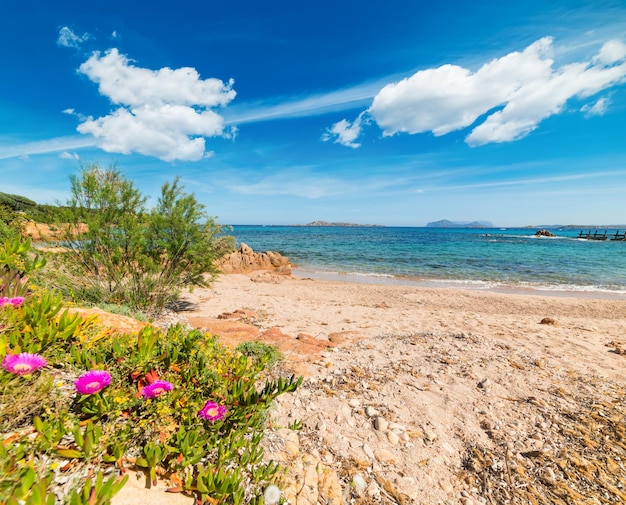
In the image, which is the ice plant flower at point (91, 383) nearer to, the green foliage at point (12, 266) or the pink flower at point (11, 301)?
the pink flower at point (11, 301)

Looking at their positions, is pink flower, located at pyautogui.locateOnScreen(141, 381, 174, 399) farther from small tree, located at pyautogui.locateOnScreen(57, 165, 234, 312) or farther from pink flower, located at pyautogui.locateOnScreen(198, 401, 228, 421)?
small tree, located at pyautogui.locateOnScreen(57, 165, 234, 312)

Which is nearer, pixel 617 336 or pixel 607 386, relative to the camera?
pixel 607 386

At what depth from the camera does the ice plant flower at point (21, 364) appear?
5.52 ft

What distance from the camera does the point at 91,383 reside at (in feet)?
5.80

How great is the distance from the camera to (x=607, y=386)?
4430mm

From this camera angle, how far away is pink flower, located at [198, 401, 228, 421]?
203cm

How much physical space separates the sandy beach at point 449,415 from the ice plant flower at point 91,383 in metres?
1.58

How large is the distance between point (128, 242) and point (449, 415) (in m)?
8.31

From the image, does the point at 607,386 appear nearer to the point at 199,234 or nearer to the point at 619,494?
the point at 619,494

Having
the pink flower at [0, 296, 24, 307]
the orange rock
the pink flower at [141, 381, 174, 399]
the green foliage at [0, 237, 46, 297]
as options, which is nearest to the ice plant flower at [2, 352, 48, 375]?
the pink flower at [141, 381, 174, 399]

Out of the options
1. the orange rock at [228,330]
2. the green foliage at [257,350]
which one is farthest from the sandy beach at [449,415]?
the green foliage at [257,350]

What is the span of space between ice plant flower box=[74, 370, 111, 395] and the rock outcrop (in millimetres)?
18783

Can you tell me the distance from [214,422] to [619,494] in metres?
3.68

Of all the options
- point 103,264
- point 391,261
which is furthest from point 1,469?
point 391,261
